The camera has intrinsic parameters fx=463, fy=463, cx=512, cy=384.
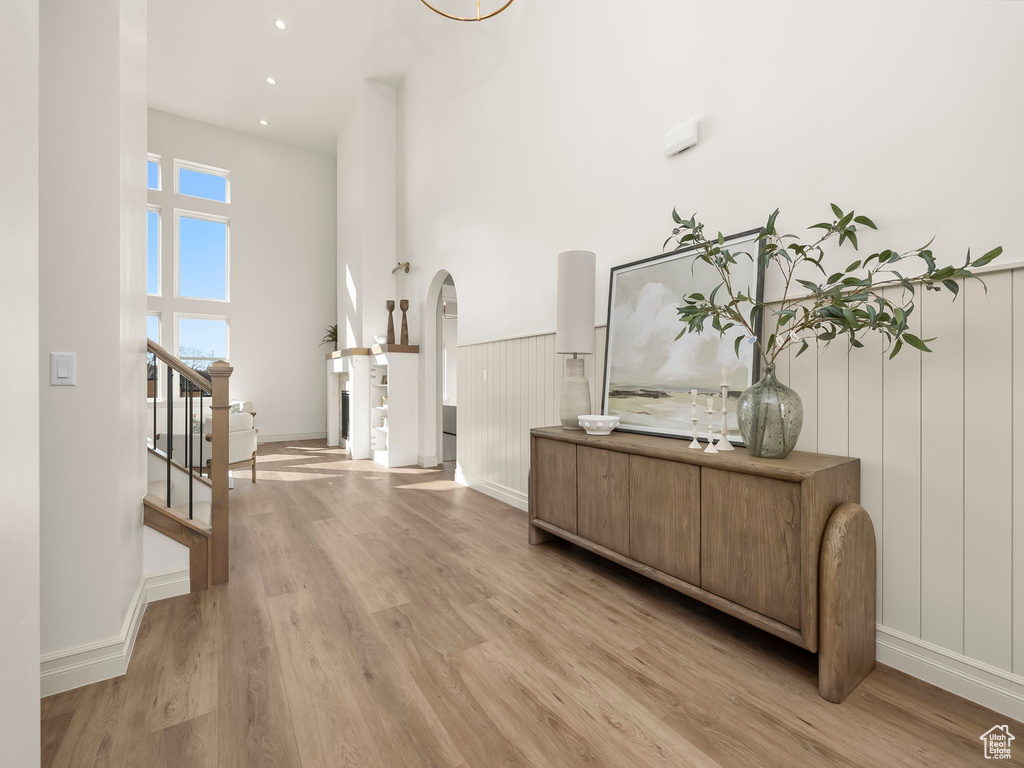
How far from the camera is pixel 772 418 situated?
1800mm

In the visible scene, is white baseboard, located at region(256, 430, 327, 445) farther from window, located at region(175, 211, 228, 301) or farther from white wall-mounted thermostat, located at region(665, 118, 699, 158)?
white wall-mounted thermostat, located at region(665, 118, 699, 158)

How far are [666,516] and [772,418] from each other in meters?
0.63

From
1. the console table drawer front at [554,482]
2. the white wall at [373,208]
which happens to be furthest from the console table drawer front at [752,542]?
the white wall at [373,208]

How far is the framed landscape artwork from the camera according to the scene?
219 centimetres

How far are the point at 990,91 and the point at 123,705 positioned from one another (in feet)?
11.5

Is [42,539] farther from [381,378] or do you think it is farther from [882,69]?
[381,378]

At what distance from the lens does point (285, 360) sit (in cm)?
795

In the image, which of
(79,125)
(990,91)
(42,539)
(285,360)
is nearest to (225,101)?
(285,360)

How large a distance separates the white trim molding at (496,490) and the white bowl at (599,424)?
1247 millimetres

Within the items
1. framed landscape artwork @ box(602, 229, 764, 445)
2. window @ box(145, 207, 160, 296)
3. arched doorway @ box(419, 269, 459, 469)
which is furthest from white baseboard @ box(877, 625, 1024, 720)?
window @ box(145, 207, 160, 296)

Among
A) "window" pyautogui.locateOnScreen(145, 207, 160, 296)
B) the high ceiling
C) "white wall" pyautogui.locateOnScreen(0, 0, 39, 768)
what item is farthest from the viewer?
"window" pyautogui.locateOnScreen(145, 207, 160, 296)

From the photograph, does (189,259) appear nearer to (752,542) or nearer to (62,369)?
(62,369)

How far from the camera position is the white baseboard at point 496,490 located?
3.76m

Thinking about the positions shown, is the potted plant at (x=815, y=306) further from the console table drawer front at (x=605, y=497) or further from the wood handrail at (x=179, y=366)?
the wood handrail at (x=179, y=366)
